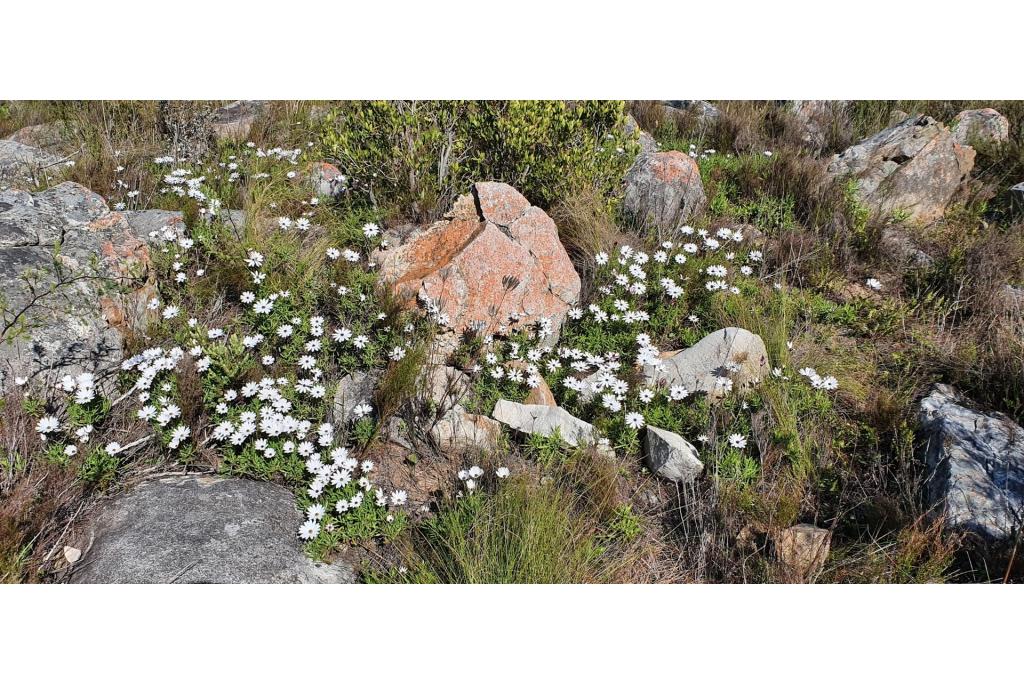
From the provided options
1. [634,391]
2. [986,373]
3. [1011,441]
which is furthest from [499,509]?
[986,373]

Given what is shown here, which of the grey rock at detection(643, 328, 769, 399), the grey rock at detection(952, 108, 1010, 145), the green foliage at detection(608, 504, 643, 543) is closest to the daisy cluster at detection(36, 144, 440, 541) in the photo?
the green foliage at detection(608, 504, 643, 543)

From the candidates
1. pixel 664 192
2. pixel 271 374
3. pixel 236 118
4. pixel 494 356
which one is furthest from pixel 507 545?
pixel 236 118

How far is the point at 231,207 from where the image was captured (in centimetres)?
516

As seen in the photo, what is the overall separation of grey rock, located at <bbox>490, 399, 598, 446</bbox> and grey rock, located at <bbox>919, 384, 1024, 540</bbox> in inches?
72.1

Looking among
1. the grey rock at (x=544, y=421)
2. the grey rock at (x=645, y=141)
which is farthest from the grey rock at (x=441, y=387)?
the grey rock at (x=645, y=141)

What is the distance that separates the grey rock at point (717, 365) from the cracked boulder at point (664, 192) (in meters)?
1.74

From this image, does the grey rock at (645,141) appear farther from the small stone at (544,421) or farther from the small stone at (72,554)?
the small stone at (72,554)

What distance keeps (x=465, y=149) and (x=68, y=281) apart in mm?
3019

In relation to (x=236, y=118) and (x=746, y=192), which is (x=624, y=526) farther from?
(x=236, y=118)

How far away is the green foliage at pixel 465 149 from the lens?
5031 millimetres

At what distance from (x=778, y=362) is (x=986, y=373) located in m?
1.25

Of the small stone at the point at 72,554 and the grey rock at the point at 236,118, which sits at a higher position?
the grey rock at the point at 236,118

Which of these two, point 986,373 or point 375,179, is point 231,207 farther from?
point 986,373

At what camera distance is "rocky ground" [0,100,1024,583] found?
301 cm
